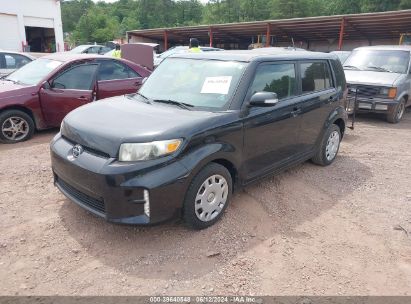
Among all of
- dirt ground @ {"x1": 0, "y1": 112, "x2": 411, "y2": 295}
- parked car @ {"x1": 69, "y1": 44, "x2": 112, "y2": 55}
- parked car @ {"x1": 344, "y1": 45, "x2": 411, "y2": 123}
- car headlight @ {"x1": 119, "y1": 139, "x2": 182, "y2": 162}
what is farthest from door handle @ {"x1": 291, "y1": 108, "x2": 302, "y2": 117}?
parked car @ {"x1": 69, "y1": 44, "x2": 112, "y2": 55}

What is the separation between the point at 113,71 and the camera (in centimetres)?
721

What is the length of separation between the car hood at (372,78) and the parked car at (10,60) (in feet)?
29.8

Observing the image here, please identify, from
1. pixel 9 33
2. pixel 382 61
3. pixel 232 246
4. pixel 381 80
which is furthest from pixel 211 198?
pixel 9 33

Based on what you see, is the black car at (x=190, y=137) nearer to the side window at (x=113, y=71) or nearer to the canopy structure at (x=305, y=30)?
the side window at (x=113, y=71)

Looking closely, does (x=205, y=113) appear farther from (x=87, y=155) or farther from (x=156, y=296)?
(x=156, y=296)

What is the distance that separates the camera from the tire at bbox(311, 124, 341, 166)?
541 centimetres

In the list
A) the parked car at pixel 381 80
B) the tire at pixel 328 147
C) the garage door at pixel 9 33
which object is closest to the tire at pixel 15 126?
the tire at pixel 328 147

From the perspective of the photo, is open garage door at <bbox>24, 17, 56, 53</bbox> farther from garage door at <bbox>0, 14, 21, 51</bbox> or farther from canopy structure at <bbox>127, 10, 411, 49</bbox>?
canopy structure at <bbox>127, 10, 411, 49</bbox>

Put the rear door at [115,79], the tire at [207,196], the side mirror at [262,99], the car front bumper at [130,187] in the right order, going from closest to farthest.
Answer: the car front bumper at [130,187] < the tire at [207,196] < the side mirror at [262,99] < the rear door at [115,79]

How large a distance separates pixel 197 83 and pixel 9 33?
2268cm

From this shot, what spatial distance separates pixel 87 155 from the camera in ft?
10.8

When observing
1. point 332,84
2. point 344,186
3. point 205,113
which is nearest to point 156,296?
point 205,113

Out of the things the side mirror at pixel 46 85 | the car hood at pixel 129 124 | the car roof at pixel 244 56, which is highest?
the car roof at pixel 244 56

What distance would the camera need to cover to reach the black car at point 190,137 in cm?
312
